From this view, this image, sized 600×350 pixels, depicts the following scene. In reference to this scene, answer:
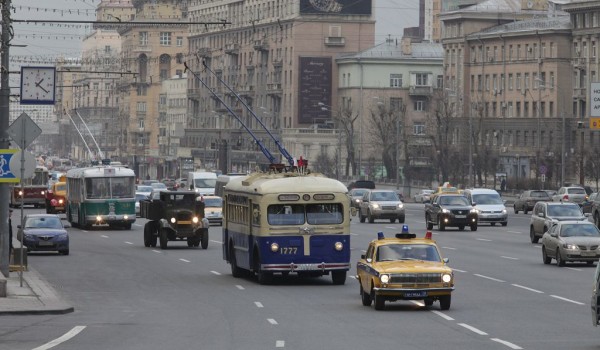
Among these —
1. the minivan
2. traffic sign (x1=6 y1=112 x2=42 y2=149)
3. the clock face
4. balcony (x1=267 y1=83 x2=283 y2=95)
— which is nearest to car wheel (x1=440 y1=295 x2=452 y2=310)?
traffic sign (x1=6 y1=112 x2=42 y2=149)

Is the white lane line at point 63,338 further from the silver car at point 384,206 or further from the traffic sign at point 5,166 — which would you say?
the silver car at point 384,206

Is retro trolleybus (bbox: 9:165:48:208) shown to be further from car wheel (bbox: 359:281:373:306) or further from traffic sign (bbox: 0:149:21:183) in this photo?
car wheel (bbox: 359:281:373:306)

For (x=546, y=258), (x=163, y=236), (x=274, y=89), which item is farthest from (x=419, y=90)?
(x=546, y=258)

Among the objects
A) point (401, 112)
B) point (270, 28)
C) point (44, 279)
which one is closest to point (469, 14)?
point (401, 112)

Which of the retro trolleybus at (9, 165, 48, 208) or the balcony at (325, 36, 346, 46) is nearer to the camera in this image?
the retro trolleybus at (9, 165, 48, 208)

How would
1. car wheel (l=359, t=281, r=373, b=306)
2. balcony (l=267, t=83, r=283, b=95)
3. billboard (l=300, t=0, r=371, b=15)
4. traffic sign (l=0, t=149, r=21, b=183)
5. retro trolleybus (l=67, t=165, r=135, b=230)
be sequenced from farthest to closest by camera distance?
balcony (l=267, t=83, r=283, b=95)
billboard (l=300, t=0, r=371, b=15)
retro trolleybus (l=67, t=165, r=135, b=230)
traffic sign (l=0, t=149, r=21, b=183)
car wheel (l=359, t=281, r=373, b=306)

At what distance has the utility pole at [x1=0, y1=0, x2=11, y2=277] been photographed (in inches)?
1492

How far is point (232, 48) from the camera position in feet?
575

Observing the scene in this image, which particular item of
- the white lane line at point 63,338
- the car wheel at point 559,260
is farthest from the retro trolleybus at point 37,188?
the white lane line at point 63,338

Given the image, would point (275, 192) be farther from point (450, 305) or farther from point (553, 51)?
point (553, 51)

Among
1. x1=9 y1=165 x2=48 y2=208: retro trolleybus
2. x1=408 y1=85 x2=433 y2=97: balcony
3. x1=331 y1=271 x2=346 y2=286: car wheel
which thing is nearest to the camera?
x1=331 y1=271 x2=346 y2=286: car wheel

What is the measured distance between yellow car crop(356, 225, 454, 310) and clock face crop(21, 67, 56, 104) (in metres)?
10.8

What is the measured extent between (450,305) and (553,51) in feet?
373

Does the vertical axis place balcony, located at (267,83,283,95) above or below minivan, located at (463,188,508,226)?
above
